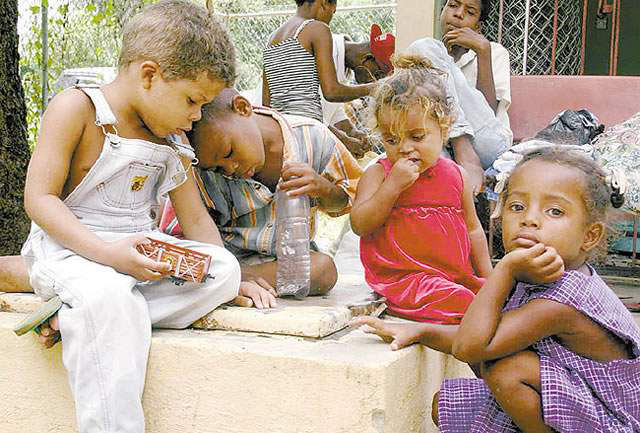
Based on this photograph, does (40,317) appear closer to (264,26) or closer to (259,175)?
(259,175)

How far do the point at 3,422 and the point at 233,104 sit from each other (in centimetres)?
120

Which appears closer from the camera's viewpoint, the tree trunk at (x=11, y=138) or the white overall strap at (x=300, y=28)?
the tree trunk at (x=11, y=138)

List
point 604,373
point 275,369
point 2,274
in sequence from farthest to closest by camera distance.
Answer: point 2,274 < point 275,369 < point 604,373

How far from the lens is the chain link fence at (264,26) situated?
28.1ft

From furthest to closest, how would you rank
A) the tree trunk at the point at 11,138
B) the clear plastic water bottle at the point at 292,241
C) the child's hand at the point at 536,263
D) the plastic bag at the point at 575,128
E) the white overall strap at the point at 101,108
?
1. the plastic bag at the point at 575,128
2. the tree trunk at the point at 11,138
3. the clear plastic water bottle at the point at 292,241
4. the white overall strap at the point at 101,108
5. the child's hand at the point at 536,263

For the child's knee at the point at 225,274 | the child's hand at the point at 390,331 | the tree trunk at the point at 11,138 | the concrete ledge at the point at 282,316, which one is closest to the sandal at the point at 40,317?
the concrete ledge at the point at 282,316

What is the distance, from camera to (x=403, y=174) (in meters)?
2.37

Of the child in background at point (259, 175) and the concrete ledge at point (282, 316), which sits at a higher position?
the child in background at point (259, 175)

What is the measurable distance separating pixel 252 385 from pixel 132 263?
46 centimetres

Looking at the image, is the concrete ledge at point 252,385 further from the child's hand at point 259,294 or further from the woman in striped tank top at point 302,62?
the woman in striped tank top at point 302,62

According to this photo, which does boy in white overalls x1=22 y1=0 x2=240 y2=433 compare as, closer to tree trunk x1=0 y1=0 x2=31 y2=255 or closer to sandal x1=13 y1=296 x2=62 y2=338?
sandal x1=13 y1=296 x2=62 y2=338

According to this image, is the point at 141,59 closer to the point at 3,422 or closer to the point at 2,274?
the point at 2,274

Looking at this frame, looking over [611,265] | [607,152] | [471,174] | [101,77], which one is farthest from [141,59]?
[611,265]

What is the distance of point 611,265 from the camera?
554cm
